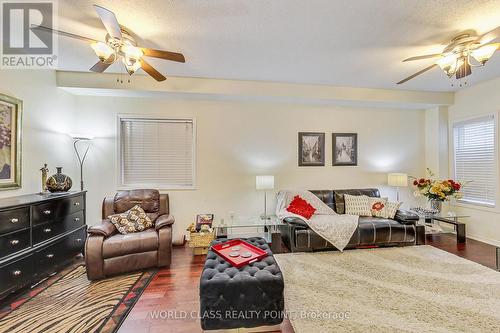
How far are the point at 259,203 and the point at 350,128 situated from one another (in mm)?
2461

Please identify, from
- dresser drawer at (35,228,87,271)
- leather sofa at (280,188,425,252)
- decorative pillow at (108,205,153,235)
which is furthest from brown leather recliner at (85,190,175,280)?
leather sofa at (280,188,425,252)

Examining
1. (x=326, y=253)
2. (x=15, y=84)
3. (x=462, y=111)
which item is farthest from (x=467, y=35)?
(x=15, y=84)

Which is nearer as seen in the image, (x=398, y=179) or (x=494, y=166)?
(x=494, y=166)

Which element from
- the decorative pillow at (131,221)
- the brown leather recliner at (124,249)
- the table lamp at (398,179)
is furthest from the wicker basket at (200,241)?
the table lamp at (398,179)

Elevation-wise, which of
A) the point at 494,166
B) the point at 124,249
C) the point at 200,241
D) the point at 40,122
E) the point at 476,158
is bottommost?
the point at 200,241

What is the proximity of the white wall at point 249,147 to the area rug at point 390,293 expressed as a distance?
1.57 meters

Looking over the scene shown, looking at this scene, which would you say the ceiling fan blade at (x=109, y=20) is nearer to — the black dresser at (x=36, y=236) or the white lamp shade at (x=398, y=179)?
the black dresser at (x=36, y=236)

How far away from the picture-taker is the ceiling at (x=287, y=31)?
1.91 metres

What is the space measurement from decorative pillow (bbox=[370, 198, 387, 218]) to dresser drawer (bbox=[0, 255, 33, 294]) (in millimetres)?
4740

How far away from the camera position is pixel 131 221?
3.04 m

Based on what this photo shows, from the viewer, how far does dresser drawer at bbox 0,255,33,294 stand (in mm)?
1988

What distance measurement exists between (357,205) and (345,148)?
4.00 ft

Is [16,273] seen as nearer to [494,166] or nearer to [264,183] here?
[264,183]

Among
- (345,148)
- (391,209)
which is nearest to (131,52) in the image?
(345,148)
